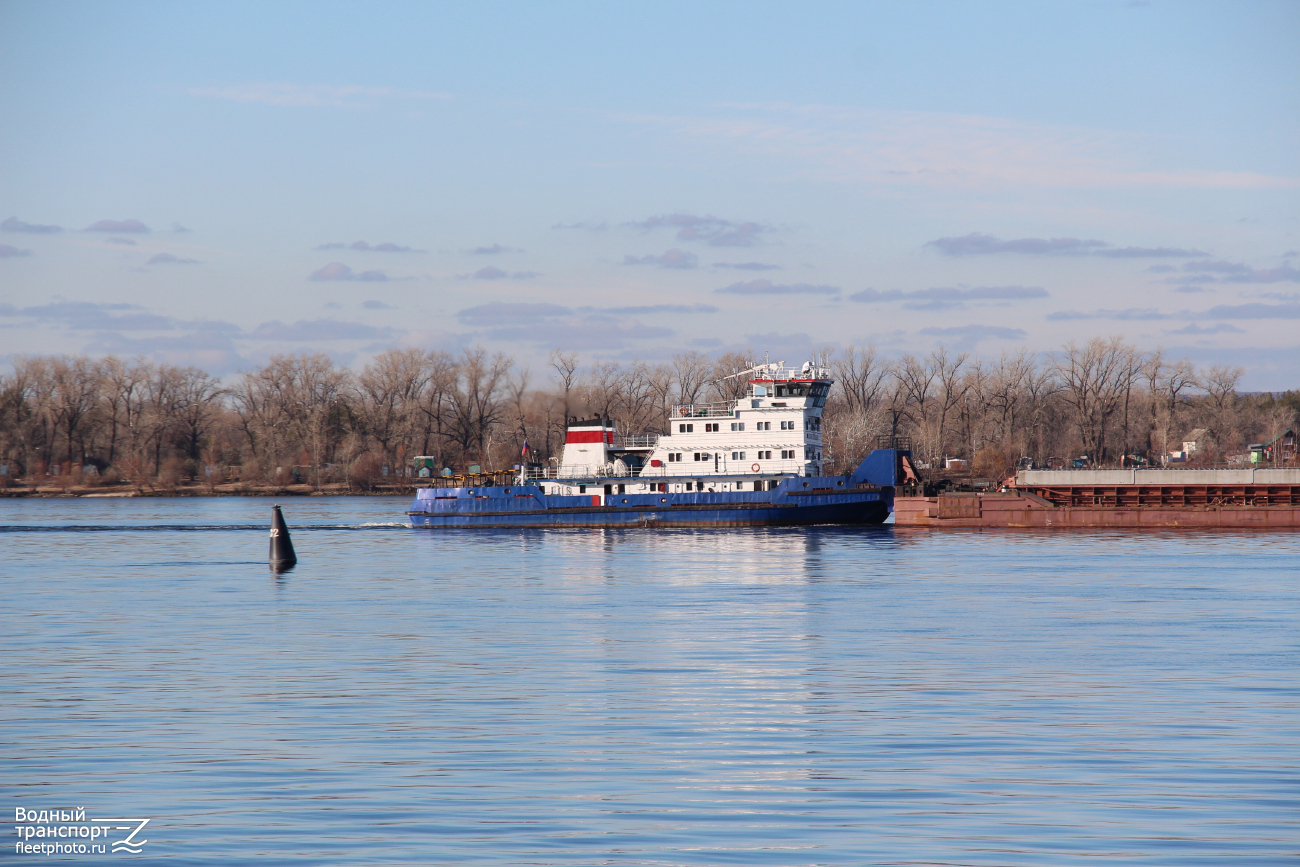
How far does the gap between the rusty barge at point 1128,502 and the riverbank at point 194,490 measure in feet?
246

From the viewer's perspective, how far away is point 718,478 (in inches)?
2447

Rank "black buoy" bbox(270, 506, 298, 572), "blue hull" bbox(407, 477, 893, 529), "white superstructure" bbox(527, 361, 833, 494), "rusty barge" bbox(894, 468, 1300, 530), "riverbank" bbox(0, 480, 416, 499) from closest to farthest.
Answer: "black buoy" bbox(270, 506, 298, 572)
"rusty barge" bbox(894, 468, 1300, 530)
"blue hull" bbox(407, 477, 893, 529)
"white superstructure" bbox(527, 361, 833, 494)
"riverbank" bbox(0, 480, 416, 499)

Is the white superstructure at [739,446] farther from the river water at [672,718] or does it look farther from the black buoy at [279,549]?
the river water at [672,718]

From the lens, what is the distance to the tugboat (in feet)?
200

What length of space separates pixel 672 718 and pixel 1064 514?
46878 millimetres

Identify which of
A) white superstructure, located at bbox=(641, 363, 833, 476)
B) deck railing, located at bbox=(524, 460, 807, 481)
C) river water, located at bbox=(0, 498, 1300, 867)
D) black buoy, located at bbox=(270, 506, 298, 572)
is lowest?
river water, located at bbox=(0, 498, 1300, 867)

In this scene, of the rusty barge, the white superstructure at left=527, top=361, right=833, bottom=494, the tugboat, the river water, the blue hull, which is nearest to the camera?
the river water

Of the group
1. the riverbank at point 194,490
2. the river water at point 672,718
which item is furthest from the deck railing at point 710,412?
the riverbank at point 194,490

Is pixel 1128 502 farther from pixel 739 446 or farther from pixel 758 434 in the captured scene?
pixel 739 446

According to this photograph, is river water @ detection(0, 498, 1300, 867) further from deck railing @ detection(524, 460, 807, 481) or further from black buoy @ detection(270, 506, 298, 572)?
deck railing @ detection(524, 460, 807, 481)

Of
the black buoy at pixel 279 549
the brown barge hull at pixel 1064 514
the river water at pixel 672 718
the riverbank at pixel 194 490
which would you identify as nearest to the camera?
the river water at pixel 672 718

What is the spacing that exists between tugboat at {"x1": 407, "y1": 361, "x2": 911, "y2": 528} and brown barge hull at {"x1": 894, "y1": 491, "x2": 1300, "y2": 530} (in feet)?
8.72

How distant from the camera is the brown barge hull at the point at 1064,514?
5725 centimetres

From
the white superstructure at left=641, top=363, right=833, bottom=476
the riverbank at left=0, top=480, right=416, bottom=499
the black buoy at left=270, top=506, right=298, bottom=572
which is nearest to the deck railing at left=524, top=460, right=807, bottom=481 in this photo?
the white superstructure at left=641, top=363, right=833, bottom=476
